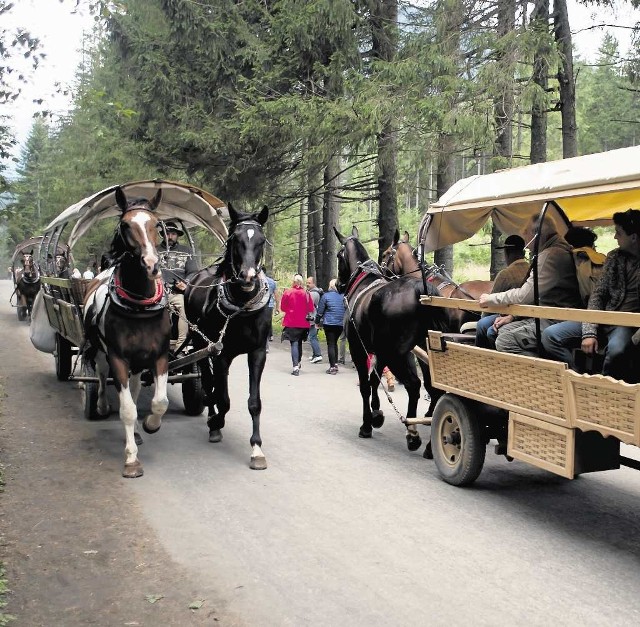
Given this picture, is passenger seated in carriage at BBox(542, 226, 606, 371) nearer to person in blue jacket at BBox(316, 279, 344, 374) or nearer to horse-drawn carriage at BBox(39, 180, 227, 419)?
horse-drawn carriage at BBox(39, 180, 227, 419)

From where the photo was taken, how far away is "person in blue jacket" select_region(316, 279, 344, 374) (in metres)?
14.7

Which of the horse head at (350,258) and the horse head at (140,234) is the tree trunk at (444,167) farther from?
the horse head at (140,234)

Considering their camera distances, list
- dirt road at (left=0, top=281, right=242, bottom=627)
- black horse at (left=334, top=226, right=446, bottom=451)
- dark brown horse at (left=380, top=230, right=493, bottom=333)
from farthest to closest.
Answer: dark brown horse at (left=380, top=230, right=493, bottom=333) < black horse at (left=334, top=226, right=446, bottom=451) < dirt road at (left=0, top=281, right=242, bottom=627)

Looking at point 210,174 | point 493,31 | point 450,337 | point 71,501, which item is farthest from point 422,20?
point 71,501

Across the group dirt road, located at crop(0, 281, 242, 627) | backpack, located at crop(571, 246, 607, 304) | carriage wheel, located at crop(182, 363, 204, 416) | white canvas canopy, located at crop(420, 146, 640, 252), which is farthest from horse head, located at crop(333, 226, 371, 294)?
dirt road, located at crop(0, 281, 242, 627)

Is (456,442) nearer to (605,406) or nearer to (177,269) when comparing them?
(605,406)

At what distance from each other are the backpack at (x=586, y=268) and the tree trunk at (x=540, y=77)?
699cm

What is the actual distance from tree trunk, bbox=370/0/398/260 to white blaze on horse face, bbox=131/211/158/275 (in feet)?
29.4

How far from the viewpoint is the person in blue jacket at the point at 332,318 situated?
14742mm

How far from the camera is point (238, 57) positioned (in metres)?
16.8

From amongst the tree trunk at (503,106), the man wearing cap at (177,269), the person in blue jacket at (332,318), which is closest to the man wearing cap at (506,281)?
the man wearing cap at (177,269)

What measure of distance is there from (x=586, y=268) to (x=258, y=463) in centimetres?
365

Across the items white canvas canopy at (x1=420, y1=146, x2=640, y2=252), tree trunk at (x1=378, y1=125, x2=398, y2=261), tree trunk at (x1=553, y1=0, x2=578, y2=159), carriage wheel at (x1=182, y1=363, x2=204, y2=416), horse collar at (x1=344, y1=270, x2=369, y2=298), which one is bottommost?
carriage wheel at (x1=182, y1=363, x2=204, y2=416)

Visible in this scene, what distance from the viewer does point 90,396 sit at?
9.42m
